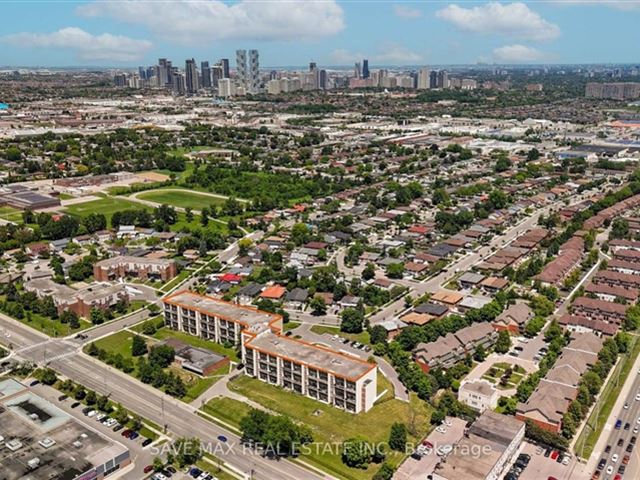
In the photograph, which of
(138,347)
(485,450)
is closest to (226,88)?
(138,347)

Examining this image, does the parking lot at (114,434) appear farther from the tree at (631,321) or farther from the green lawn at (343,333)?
the tree at (631,321)

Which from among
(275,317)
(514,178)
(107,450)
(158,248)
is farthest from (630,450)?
(514,178)

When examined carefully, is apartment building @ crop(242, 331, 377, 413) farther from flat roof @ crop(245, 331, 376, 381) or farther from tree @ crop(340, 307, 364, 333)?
tree @ crop(340, 307, 364, 333)

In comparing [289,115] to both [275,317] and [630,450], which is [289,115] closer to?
[275,317]

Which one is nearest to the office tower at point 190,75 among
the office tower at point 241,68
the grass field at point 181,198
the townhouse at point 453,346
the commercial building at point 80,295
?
the office tower at point 241,68

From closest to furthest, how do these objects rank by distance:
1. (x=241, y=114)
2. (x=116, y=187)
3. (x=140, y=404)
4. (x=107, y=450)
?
(x=107, y=450)
(x=140, y=404)
(x=116, y=187)
(x=241, y=114)

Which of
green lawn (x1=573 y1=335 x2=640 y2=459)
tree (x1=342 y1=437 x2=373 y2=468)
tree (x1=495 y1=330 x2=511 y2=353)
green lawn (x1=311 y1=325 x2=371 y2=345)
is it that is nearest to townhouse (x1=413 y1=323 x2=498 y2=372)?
tree (x1=495 y1=330 x2=511 y2=353)
